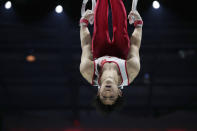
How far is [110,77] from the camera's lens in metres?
2.76

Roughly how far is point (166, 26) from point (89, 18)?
118 inches

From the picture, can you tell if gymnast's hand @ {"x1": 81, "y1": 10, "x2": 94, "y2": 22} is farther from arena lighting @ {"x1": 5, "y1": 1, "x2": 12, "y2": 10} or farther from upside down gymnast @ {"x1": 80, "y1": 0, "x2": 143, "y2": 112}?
arena lighting @ {"x1": 5, "y1": 1, "x2": 12, "y2": 10}

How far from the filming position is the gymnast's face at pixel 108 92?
2719 millimetres

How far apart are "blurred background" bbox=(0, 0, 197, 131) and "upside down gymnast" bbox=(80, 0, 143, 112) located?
90.5 inches

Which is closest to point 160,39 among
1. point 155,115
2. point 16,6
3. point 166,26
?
point 166,26

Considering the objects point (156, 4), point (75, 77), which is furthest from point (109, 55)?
point (75, 77)

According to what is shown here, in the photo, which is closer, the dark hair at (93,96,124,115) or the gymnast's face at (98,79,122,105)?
the gymnast's face at (98,79,122,105)

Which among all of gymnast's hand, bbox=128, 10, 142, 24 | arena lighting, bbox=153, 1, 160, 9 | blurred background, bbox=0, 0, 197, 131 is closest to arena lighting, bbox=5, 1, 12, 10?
blurred background, bbox=0, 0, 197, 131

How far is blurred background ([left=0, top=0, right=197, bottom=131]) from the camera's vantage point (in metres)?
5.66

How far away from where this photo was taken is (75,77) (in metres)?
6.91

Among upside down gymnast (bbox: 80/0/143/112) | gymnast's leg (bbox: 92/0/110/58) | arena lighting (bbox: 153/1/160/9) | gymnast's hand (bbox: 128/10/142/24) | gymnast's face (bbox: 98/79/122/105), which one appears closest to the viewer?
gymnast's face (bbox: 98/79/122/105)

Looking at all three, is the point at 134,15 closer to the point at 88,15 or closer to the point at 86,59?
the point at 88,15

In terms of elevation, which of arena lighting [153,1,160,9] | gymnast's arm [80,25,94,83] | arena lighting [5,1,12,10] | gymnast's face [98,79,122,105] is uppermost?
arena lighting [5,1,12,10]

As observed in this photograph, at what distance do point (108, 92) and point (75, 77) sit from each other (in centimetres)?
421
